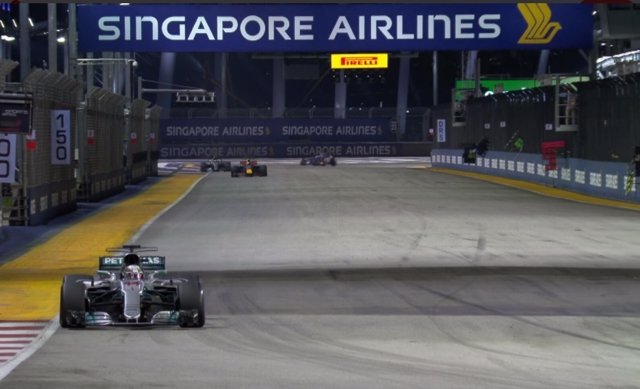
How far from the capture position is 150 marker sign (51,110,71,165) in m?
34.7

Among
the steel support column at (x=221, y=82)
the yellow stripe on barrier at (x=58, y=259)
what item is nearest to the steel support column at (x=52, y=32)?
the yellow stripe on barrier at (x=58, y=259)

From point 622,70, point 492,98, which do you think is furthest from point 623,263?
point 492,98

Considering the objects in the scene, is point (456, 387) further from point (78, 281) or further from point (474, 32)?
point (474, 32)

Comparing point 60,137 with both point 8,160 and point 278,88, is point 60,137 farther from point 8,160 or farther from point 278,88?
point 278,88

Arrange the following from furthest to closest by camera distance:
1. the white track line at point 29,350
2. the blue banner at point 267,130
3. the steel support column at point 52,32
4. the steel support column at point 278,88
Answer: the blue banner at point 267,130 → the steel support column at point 278,88 → the steel support column at point 52,32 → the white track line at point 29,350

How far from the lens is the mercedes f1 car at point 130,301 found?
1453 cm

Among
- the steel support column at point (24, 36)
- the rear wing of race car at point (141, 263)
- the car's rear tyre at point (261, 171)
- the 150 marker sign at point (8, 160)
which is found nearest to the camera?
the rear wing of race car at point (141, 263)

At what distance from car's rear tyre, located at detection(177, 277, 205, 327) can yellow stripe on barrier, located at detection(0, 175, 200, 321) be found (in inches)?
92.4

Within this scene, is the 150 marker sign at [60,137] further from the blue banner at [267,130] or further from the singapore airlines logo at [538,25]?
the blue banner at [267,130]

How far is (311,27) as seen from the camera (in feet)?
107

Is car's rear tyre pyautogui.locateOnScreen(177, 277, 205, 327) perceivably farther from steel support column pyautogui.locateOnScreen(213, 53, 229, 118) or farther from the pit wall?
steel support column pyautogui.locateOnScreen(213, 53, 229, 118)

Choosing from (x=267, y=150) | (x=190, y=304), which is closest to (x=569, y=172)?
(x=190, y=304)

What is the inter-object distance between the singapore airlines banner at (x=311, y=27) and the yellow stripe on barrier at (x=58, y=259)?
208 inches

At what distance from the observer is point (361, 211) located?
124ft
